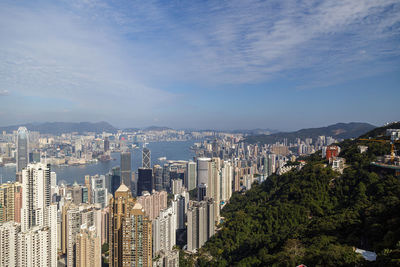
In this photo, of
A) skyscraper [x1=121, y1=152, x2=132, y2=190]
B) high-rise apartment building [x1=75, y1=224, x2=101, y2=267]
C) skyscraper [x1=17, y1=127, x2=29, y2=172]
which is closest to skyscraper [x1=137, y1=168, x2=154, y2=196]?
skyscraper [x1=121, y1=152, x2=132, y2=190]

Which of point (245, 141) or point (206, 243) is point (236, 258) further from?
point (245, 141)

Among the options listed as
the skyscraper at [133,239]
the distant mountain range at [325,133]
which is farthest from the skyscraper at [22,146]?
the distant mountain range at [325,133]

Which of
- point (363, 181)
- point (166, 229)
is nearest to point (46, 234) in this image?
point (166, 229)

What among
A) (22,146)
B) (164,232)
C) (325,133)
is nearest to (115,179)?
(22,146)

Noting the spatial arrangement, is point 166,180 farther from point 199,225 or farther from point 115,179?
point 199,225

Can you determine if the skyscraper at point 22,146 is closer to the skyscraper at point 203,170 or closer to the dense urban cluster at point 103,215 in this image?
the dense urban cluster at point 103,215

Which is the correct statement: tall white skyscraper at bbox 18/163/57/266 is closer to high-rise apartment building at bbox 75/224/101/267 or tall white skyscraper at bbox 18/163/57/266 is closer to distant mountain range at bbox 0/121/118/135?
high-rise apartment building at bbox 75/224/101/267
